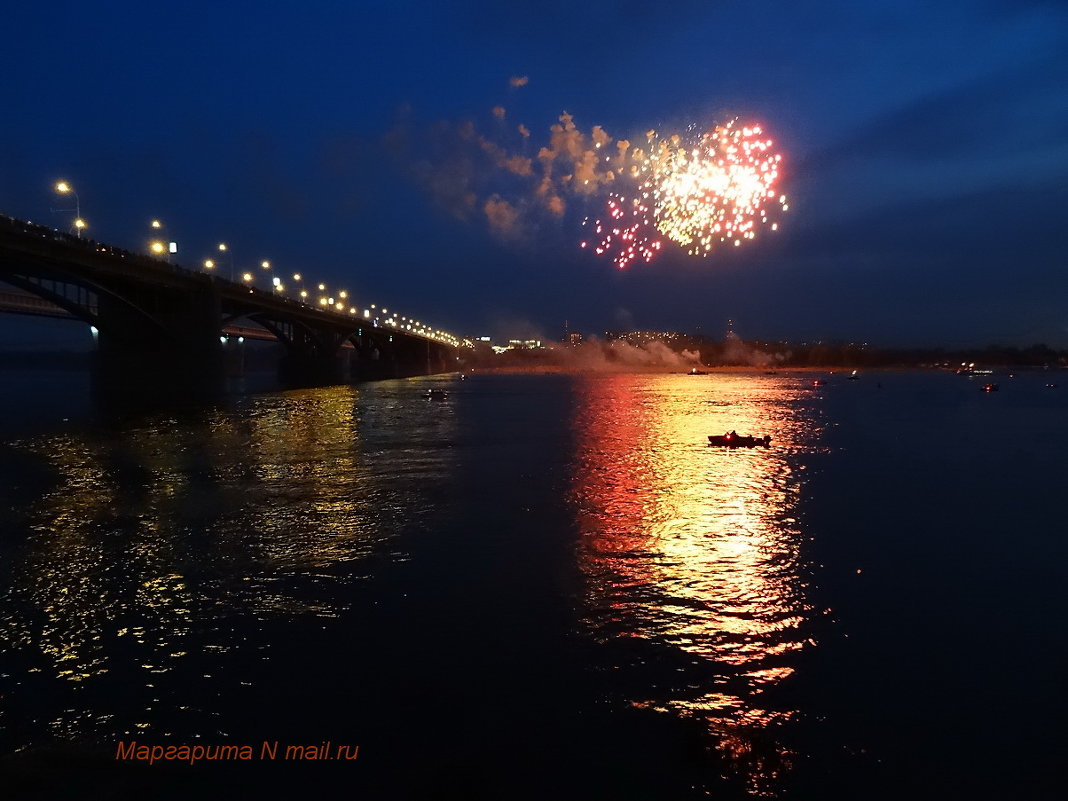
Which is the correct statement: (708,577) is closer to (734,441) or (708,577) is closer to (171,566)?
(171,566)

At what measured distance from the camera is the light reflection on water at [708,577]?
9648 mm

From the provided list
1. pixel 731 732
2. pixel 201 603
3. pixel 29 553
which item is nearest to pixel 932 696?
pixel 731 732

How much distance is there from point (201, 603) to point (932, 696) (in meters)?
12.3

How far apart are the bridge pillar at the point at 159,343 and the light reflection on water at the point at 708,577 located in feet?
201

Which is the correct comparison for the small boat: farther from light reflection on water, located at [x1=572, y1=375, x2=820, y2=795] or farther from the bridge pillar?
the bridge pillar

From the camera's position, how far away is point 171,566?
633 inches

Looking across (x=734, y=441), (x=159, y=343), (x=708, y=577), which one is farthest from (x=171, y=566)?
(x=159, y=343)

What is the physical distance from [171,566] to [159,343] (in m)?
73.5

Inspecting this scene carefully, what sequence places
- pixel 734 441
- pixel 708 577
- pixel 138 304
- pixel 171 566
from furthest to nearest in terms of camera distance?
pixel 138 304
pixel 734 441
pixel 171 566
pixel 708 577

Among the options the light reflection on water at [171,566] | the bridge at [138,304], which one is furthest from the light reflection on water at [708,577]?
the bridge at [138,304]

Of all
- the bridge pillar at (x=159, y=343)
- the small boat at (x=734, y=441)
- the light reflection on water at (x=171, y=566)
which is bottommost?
the small boat at (x=734, y=441)

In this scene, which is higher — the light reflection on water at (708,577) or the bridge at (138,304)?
the bridge at (138,304)

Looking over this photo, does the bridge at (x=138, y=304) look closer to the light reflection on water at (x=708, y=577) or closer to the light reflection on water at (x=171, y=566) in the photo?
the light reflection on water at (x=171, y=566)

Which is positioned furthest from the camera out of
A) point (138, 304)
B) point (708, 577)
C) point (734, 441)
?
point (138, 304)
